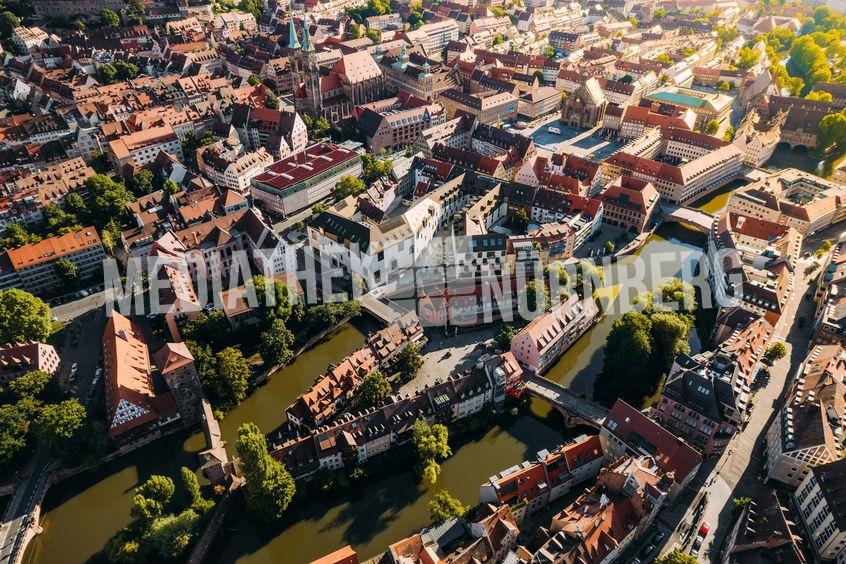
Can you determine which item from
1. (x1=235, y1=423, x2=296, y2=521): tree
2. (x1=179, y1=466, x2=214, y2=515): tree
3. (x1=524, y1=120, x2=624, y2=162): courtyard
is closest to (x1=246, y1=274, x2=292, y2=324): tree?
(x1=235, y1=423, x2=296, y2=521): tree

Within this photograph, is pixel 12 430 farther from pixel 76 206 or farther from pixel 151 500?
pixel 76 206

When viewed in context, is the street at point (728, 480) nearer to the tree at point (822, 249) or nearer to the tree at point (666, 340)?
the tree at point (666, 340)

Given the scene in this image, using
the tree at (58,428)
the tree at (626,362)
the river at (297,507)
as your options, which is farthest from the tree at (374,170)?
the tree at (58,428)

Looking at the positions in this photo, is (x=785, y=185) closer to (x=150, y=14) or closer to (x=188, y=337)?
(x=188, y=337)

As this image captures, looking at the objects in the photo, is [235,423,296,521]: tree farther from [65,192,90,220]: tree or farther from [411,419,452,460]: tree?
[65,192,90,220]: tree

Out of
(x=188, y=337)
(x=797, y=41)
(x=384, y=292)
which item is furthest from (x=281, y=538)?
(x=797, y=41)

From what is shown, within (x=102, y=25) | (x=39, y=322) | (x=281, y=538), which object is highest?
(x=102, y=25)
